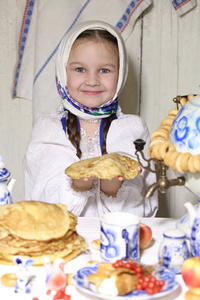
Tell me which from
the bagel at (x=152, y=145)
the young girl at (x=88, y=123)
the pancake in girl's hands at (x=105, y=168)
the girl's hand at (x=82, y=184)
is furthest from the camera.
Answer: the young girl at (x=88, y=123)

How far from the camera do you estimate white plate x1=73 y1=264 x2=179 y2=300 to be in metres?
0.86

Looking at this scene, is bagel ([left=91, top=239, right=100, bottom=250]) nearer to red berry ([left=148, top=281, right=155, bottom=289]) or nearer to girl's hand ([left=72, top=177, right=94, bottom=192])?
red berry ([left=148, top=281, right=155, bottom=289])

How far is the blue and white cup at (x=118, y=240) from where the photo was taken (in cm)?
104

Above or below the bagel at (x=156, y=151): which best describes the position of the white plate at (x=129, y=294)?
below

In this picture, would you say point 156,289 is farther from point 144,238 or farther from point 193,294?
point 144,238

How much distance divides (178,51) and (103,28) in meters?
0.61

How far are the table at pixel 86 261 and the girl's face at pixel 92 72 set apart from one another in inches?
24.0

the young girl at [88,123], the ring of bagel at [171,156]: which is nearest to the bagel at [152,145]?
the ring of bagel at [171,156]

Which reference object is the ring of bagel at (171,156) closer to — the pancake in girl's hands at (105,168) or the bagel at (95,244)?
the pancake in girl's hands at (105,168)

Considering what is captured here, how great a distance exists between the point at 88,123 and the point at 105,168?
0.63m

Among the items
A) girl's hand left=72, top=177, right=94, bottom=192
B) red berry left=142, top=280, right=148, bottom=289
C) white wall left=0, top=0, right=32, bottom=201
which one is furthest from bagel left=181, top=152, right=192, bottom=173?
white wall left=0, top=0, right=32, bottom=201

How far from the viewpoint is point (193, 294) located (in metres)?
0.90

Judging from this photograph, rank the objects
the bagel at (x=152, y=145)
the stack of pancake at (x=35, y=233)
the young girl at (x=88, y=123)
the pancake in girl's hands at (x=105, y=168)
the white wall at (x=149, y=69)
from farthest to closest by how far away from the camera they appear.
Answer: the white wall at (x=149, y=69)
the young girl at (x=88, y=123)
the pancake in girl's hands at (x=105, y=168)
the bagel at (x=152, y=145)
the stack of pancake at (x=35, y=233)

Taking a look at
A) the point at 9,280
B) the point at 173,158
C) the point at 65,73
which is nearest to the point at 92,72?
the point at 65,73
